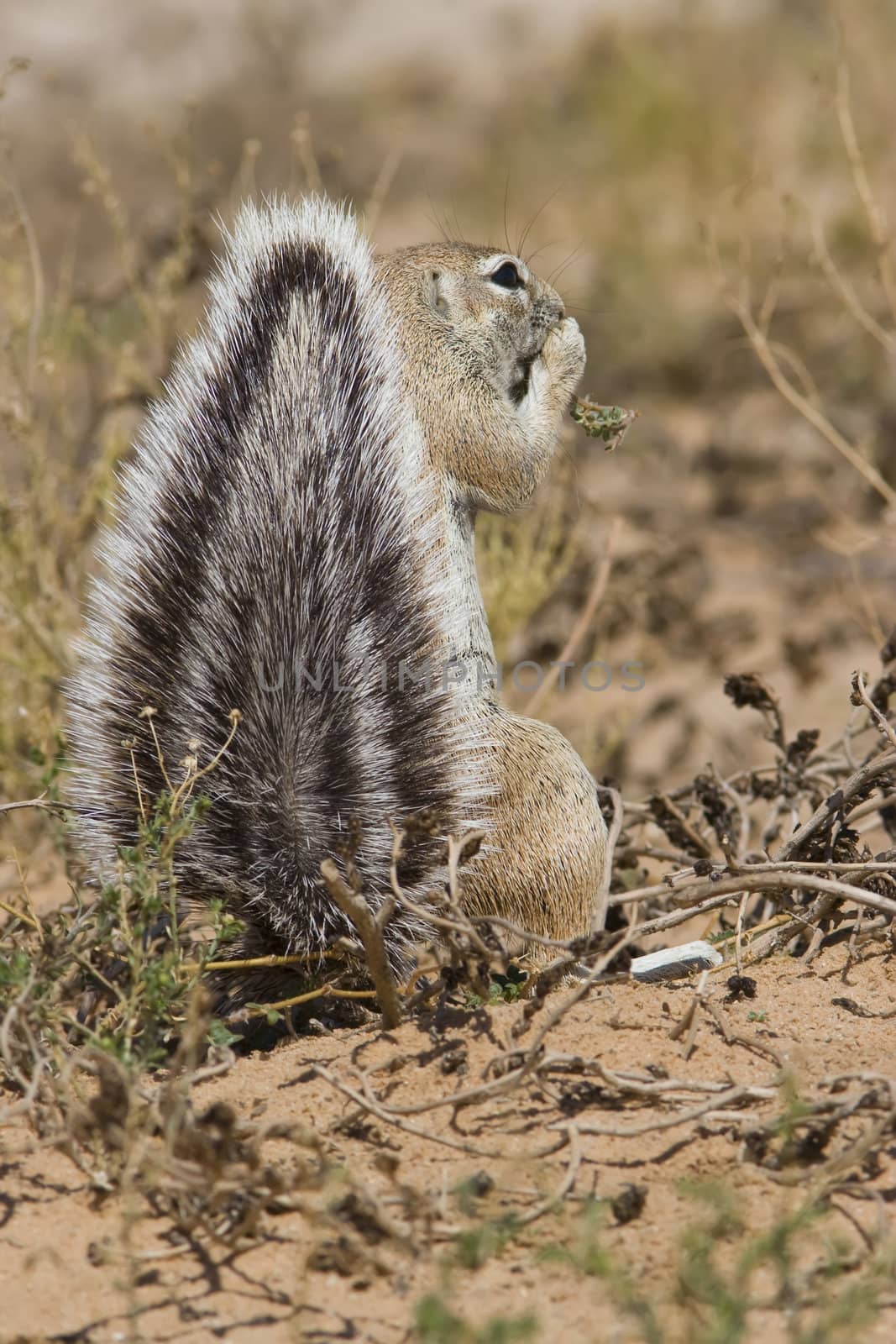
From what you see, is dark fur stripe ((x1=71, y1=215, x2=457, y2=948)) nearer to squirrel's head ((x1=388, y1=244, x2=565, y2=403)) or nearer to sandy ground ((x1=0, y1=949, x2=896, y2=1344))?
sandy ground ((x1=0, y1=949, x2=896, y2=1344))

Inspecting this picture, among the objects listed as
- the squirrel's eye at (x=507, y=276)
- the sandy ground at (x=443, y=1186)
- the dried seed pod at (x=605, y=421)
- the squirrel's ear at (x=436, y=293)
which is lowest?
the sandy ground at (x=443, y=1186)

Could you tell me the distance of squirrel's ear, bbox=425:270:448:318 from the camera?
14.0ft

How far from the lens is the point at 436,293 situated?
429cm

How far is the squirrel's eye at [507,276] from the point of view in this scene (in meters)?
4.43

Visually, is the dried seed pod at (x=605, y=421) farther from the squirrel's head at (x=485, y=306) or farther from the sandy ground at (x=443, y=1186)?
the sandy ground at (x=443, y=1186)

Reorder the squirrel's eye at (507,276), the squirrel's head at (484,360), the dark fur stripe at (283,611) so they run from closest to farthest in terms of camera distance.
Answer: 1. the dark fur stripe at (283,611)
2. the squirrel's head at (484,360)
3. the squirrel's eye at (507,276)

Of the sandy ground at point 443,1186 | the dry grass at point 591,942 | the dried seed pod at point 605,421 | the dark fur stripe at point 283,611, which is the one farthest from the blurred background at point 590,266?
the sandy ground at point 443,1186

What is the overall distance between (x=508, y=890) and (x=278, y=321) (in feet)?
4.71

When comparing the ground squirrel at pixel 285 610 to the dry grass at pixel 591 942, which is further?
the ground squirrel at pixel 285 610

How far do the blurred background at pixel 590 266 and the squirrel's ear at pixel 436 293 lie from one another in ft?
1.10

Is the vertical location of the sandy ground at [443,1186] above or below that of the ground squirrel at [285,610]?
below

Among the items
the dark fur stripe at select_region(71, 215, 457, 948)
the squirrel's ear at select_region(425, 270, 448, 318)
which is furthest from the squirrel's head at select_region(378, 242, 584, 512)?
the dark fur stripe at select_region(71, 215, 457, 948)

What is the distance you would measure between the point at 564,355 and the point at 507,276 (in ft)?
0.99

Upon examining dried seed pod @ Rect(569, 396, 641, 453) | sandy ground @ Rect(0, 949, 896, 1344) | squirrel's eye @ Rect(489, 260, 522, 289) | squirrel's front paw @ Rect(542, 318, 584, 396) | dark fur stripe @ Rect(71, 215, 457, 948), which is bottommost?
sandy ground @ Rect(0, 949, 896, 1344)
